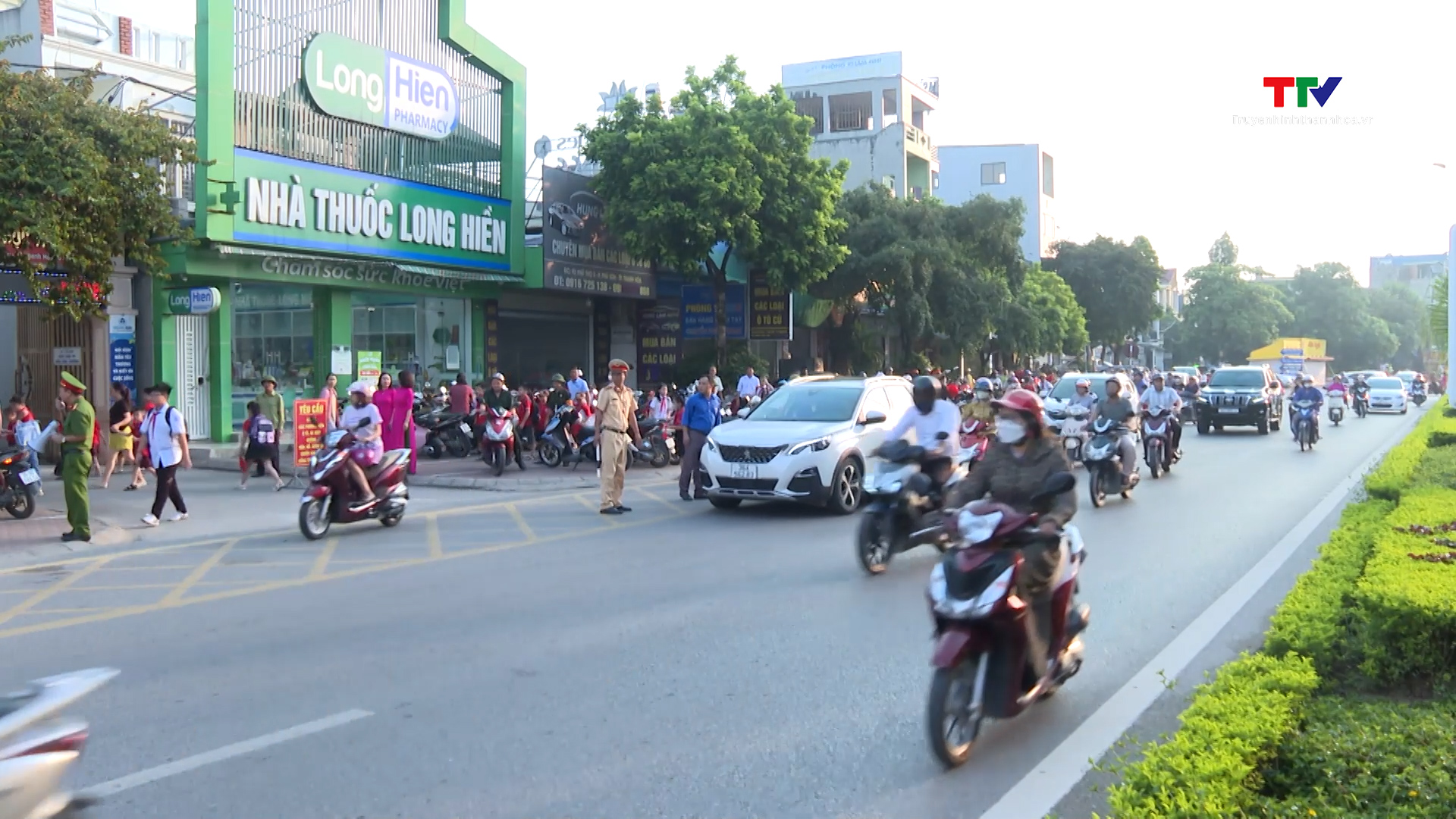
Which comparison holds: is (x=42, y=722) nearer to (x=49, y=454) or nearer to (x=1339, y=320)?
(x=49, y=454)

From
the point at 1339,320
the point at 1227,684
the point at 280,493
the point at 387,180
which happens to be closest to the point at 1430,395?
the point at 1339,320

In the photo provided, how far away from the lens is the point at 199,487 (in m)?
16.9

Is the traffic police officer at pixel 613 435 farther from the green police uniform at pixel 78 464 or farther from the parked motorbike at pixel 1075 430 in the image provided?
the parked motorbike at pixel 1075 430

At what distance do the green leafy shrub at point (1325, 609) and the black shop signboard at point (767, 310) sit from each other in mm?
21257

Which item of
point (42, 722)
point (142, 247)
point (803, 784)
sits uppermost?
point (142, 247)

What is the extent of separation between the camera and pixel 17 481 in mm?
13328

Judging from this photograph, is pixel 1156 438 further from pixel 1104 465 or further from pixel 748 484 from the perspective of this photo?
pixel 748 484

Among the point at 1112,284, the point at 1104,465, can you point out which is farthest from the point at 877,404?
the point at 1112,284

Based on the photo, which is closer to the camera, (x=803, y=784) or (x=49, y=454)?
(x=803, y=784)

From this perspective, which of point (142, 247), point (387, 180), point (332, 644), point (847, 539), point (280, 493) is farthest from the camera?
point (387, 180)

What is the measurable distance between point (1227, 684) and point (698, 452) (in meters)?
10.4

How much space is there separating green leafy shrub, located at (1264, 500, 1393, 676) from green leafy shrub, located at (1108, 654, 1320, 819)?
0.30 m

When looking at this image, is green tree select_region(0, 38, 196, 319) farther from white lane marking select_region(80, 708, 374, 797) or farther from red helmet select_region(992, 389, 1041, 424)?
red helmet select_region(992, 389, 1041, 424)

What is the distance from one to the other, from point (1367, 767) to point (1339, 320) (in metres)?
100
